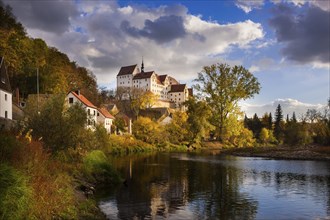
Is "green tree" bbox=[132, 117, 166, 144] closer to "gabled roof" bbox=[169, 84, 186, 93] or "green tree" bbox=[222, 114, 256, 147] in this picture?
"green tree" bbox=[222, 114, 256, 147]

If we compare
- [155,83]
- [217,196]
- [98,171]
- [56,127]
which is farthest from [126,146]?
[155,83]

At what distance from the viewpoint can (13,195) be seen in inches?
460

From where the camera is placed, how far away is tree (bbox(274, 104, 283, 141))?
123 meters

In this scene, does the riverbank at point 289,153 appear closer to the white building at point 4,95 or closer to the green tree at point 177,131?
the green tree at point 177,131

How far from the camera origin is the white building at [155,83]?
6861 inches

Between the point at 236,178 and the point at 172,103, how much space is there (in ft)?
447

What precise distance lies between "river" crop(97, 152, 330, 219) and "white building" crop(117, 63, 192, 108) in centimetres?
13761

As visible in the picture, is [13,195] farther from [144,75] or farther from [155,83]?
[144,75]

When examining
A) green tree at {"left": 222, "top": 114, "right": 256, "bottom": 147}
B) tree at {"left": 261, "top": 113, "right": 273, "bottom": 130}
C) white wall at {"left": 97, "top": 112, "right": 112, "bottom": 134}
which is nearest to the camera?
green tree at {"left": 222, "top": 114, "right": 256, "bottom": 147}

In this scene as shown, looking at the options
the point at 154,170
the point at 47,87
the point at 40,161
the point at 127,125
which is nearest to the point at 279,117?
the point at 127,125

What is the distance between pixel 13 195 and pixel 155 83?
165694 millimetres

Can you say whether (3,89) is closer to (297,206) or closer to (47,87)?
(47,87)

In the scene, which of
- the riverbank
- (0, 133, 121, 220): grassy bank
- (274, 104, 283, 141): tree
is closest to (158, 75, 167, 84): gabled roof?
(274, 104, 283, 141): tree

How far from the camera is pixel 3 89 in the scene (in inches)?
1654
